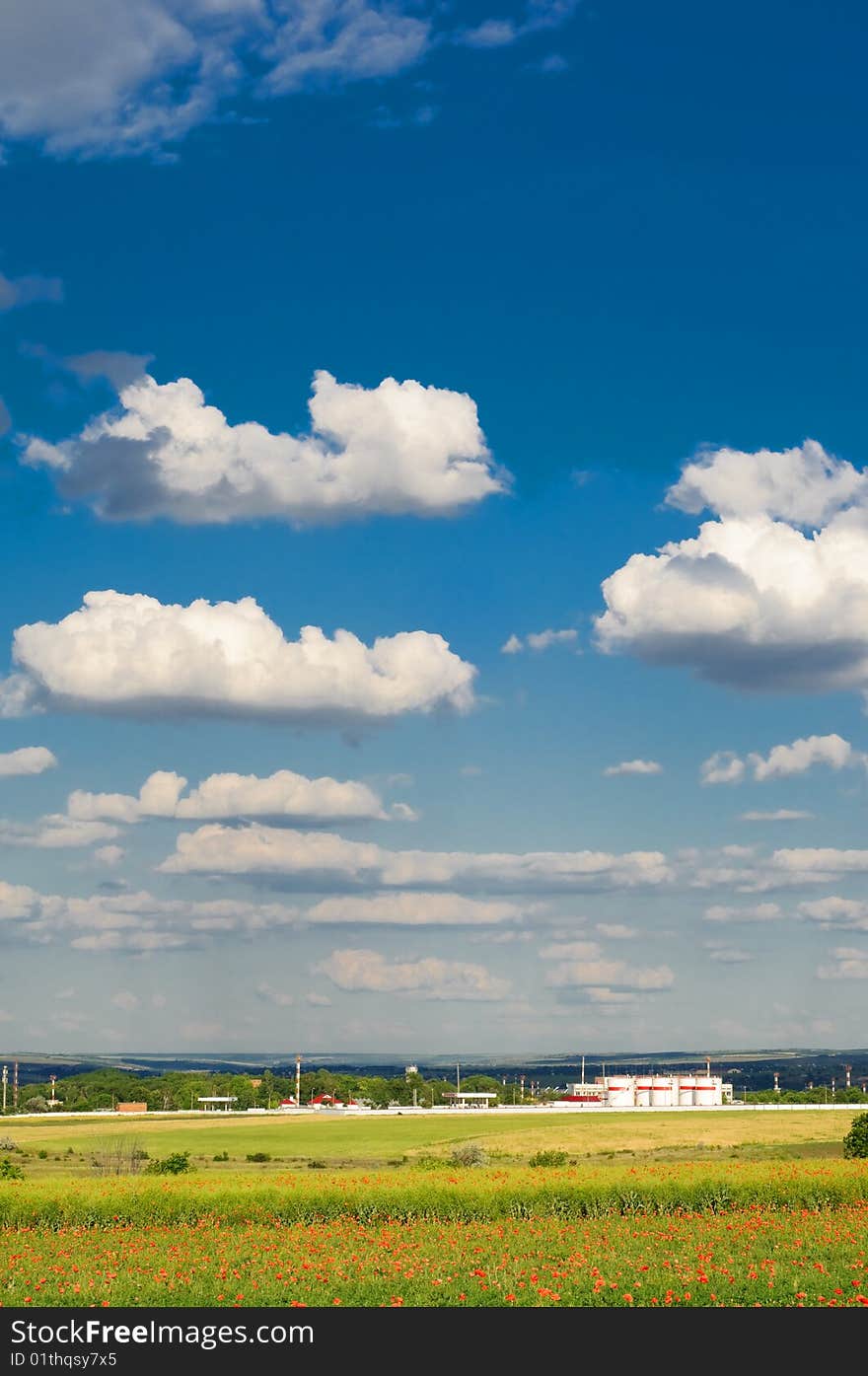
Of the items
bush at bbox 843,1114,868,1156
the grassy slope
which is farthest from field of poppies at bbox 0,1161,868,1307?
the grassy slope

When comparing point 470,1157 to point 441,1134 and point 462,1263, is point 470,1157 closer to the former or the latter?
point 462,1263

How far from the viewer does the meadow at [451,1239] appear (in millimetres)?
27688

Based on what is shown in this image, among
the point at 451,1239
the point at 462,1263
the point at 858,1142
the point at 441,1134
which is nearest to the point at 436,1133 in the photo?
the point at 441,1134

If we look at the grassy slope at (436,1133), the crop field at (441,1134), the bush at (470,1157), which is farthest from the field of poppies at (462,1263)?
the grassy slope at (436,1133)

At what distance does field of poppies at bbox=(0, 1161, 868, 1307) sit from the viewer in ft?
90.9

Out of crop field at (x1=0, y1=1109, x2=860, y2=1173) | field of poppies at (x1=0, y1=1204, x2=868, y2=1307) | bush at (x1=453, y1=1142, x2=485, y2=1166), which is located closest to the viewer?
field of poppies at (x1=0, y1=1204, x2=868, y2=1307)

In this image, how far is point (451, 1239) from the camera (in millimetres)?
37000

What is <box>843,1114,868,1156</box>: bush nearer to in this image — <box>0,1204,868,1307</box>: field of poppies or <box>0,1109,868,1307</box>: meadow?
<box>0,1109,868,1307</box>: meadow

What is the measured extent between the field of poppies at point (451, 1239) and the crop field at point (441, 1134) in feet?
187

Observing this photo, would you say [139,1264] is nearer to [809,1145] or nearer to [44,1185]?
[44,1185]

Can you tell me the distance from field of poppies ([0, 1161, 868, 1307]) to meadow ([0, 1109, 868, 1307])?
0.24 feet

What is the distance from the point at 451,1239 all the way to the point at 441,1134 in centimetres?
11821

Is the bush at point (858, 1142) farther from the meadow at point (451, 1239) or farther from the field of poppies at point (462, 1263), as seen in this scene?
the field of poppies at point (462, 1263)

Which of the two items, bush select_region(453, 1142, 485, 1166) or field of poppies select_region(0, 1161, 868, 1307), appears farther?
bush select_region(453, 1142, 485, 1166)
